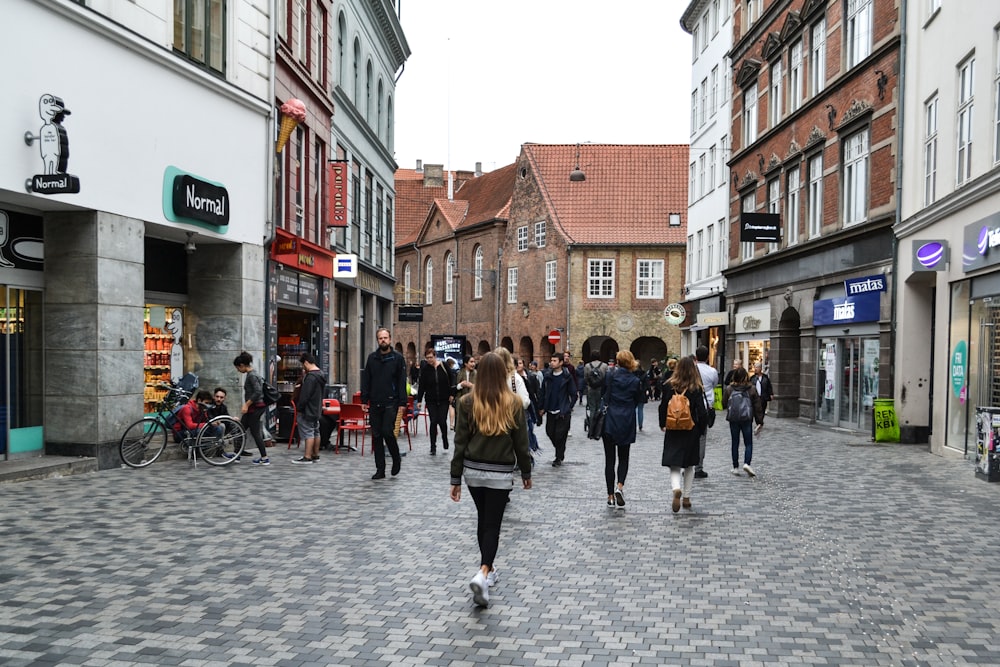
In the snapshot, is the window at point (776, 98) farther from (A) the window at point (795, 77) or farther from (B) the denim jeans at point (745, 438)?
(B) the denim jeans at point (745, 438)

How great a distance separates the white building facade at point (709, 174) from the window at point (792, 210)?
6.49 m

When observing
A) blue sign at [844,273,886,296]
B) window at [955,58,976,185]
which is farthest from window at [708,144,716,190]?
window at [955,58,976,185]

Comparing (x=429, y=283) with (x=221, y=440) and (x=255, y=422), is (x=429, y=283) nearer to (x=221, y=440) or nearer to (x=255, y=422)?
(x=255, y=422)

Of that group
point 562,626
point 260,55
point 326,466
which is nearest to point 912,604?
point 562,626

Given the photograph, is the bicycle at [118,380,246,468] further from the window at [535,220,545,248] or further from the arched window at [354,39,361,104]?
the window at [535,220,545,248]

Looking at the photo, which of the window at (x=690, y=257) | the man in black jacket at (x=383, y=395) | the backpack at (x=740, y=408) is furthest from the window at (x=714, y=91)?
the man in black jacket at (x=383, y=395)

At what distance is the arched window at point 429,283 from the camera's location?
70.8m

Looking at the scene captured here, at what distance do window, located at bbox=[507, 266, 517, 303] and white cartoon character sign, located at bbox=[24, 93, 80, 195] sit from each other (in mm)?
48253

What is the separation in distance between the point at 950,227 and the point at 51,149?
1402 centimetres

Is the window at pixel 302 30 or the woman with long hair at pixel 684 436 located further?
the window at pixel 302 30

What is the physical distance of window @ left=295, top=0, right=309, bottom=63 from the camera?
20928mm

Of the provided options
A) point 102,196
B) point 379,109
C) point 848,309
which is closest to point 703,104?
point 379,109

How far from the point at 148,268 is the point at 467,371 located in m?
5.62

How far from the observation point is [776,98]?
96.9 ft
